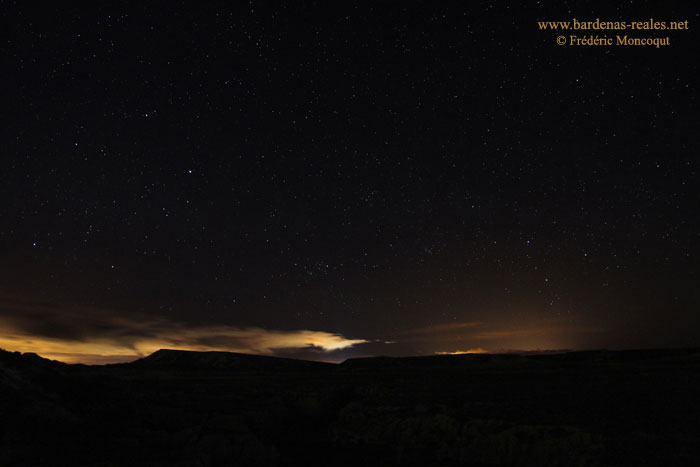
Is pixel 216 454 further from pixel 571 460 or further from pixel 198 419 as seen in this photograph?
pixel 571 460

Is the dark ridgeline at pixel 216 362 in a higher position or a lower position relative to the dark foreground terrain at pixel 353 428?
lower

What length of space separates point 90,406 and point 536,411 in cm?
1927

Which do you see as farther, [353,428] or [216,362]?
[216,362]

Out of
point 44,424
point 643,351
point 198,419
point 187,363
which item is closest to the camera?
point 44,424

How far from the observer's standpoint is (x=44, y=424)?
1745cm

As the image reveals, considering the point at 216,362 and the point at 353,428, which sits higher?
the point at 353,428

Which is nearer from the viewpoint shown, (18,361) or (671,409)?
(671,409)

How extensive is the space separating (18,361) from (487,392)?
2544cm

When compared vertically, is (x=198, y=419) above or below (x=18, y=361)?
below

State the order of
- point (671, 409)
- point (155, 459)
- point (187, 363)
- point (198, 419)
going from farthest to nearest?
point (187, 363)
point (198, 419)
point (671, 409)
point (155, 459)

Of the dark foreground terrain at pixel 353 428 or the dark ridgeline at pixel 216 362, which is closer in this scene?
the dark foreground terrain at pixel 353 428

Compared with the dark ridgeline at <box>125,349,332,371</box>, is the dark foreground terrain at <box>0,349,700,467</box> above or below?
above

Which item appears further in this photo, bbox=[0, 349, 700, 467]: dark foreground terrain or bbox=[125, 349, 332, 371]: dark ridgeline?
bbox=[125, 349, 332, 371]: dark ridgeline

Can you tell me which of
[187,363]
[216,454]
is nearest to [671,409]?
[216,454]
